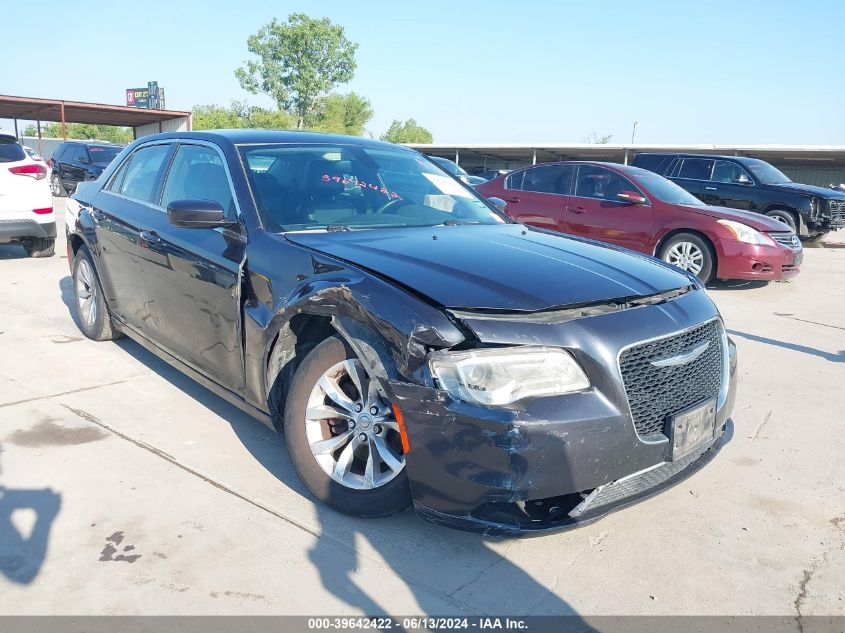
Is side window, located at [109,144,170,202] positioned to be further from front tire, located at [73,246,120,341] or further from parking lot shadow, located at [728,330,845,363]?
parking lot shadow, located at [728,330,845,363]

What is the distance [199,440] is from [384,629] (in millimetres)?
1871

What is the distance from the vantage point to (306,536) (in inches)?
115

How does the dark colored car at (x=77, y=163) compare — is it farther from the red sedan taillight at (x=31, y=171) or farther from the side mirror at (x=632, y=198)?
the side mirror at (x=632, y=198)

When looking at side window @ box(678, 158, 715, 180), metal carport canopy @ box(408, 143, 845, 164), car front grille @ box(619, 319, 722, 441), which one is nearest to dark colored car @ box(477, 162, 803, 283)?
side window @ box(678, 158, 715, 180)

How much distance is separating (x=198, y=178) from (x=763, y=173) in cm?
1176

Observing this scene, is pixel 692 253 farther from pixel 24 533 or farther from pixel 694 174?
pixel 24 533

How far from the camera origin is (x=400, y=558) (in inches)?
110

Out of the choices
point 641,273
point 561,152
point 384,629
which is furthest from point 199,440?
point 561,152

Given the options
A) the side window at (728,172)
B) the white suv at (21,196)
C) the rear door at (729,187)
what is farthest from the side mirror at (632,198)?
the white suv at (21,196)

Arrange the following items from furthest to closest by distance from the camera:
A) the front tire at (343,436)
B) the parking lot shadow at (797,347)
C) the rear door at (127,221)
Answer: the parking lot shadow at (797,347) → the rear door at (127,221) → the front tire at (343,436)

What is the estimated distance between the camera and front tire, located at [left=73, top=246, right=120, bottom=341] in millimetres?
5371

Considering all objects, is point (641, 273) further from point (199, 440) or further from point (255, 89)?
point (255, 89)

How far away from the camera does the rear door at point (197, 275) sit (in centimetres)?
355

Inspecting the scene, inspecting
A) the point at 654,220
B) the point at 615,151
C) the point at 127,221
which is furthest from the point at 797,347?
the point at 615,151
